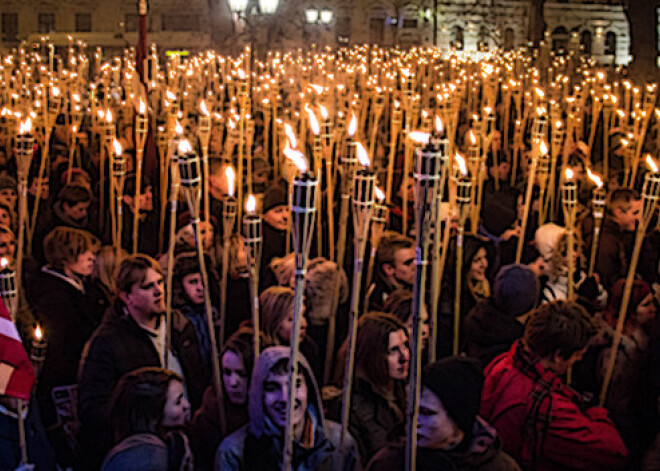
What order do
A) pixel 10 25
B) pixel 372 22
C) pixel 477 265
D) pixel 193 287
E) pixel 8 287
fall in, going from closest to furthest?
pixel 8 287
pixel 193 287
pixel 477 265
pixel 10 25
pixel 372 22

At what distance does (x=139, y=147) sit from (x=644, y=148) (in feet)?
22.4

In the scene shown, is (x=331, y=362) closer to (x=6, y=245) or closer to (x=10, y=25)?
(x=6, y=245)

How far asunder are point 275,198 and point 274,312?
2.59 metres

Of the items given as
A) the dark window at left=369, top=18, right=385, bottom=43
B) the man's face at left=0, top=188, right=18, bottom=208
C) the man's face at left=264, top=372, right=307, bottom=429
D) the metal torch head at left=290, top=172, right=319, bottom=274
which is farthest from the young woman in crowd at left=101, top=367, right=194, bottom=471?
the dark window at left=369, top=18, right=385, bottom=43

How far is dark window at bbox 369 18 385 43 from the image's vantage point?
163ft

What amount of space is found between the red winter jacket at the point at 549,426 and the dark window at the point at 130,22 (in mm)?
45086

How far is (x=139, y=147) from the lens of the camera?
640 cm

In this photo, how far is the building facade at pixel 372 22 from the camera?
149 feet

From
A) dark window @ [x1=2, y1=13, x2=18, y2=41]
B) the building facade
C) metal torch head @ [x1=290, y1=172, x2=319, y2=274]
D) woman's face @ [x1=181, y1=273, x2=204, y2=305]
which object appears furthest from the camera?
dark window @ [x1=2, y1=13, x2=18, y2=41]

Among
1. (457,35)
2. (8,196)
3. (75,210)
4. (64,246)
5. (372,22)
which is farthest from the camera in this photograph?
(457,35)

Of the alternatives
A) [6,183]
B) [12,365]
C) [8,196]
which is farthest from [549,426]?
[6,183]

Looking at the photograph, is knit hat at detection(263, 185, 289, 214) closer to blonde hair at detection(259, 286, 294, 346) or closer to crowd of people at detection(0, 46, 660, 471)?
crowd of people at detection(0, 46, 660, 471)

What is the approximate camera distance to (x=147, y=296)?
4.32m

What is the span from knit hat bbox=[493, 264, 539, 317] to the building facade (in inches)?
1563
